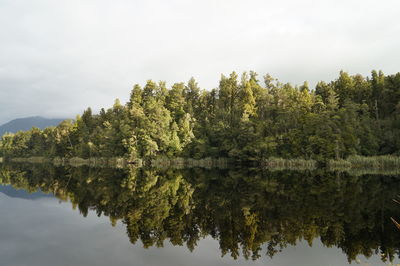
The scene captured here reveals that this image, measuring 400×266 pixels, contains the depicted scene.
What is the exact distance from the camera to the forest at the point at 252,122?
50.5 metres

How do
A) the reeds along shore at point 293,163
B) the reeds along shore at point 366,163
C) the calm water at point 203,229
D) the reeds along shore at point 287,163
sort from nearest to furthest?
1. the calm water at point 203,229
2. the reeds along shore at point 293,163
3. the reeds along shore at point 366,163
4. the reeds along shore at point 287,163

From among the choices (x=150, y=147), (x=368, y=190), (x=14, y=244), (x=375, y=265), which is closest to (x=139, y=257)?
(x=14, y=244)

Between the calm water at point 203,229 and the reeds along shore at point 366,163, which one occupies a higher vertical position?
the reeds along shore at point 366,163

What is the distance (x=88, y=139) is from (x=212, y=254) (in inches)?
2878

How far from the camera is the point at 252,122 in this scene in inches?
2254

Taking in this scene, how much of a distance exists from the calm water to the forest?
33098 millimetres

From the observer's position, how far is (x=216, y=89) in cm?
7700

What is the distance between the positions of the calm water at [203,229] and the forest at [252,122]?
33.1 metres

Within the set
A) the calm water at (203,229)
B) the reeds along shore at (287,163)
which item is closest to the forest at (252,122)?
the reeds along shore at (287,163)

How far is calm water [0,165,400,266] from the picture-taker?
898 cm

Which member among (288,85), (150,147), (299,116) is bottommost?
(150,147)

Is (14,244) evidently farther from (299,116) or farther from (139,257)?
(299,116)

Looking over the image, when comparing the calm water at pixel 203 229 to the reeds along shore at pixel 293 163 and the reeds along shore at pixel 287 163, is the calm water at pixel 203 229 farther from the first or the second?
the reeds along shore at pixel 287 163

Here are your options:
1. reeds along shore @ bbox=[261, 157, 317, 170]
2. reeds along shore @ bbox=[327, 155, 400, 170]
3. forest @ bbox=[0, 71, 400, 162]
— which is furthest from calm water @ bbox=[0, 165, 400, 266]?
forest @ bbox=[0, 71, 400, 162]
